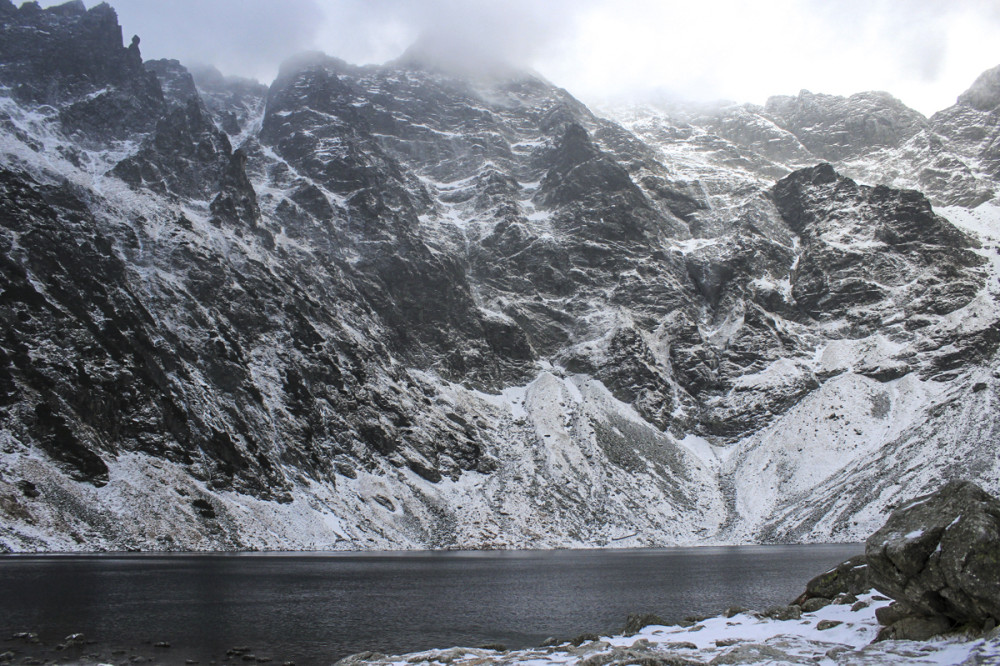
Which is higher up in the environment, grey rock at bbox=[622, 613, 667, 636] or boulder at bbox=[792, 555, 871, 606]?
boulder at bbox=[792, 555, 871, 606]

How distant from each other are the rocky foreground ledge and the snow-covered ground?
1.7 inches

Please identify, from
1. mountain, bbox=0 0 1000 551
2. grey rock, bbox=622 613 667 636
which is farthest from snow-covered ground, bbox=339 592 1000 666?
mountain, bbox=0 0 1000 551

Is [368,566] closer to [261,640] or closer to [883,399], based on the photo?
[261,640]

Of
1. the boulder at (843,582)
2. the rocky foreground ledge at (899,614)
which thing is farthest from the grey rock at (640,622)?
the boulder at (843,582)

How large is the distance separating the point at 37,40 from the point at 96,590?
19979 cm

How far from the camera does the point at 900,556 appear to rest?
18.9 m

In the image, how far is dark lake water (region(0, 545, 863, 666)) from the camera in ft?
124

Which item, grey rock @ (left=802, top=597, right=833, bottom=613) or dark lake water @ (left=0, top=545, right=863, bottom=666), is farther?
dark lake water @ (left=0, top=545, right=863, bottom=666)

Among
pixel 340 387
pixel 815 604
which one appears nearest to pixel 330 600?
pixel 815 604

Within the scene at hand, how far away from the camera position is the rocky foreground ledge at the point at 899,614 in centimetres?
1719

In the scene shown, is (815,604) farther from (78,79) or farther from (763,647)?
(78,79)

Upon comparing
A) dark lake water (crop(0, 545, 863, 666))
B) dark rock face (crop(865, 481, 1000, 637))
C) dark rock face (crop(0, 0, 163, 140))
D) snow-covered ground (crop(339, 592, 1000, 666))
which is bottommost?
dark lake water (crop(0, 545, 863, 666))

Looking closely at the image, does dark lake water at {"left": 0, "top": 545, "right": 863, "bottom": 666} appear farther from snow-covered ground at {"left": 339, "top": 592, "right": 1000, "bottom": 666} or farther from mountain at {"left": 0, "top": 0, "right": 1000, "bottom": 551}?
A: mountain at {"left": 0, "top": 0, "right": 1000, "bottom": 551}

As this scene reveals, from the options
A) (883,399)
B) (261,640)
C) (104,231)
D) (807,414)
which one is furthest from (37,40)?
(883,399)
